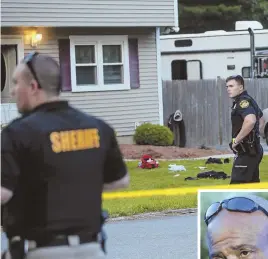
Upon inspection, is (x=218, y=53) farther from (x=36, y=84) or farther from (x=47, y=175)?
(x=47, y=175)

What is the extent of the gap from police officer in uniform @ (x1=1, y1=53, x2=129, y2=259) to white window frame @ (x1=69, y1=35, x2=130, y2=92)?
16.7m

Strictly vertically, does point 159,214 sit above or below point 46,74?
below

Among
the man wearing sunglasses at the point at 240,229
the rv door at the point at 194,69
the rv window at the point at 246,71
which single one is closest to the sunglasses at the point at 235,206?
the man wearing sunglasses at the point at 240,229

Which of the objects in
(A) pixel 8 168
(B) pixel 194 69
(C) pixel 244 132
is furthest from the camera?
(B) pixel 194 69

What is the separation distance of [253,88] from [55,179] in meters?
20.3

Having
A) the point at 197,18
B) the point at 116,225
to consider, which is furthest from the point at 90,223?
the point at 197,18

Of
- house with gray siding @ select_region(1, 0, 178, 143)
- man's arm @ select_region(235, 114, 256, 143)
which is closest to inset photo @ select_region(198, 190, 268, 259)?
man's arm @ select_region(235, 114, 256, 143)

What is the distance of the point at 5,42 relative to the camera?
64.5 ft

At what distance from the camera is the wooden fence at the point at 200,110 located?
23141 millimetres

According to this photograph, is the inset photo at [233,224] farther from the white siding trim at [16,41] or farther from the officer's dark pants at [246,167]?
the white siding trim at [16,41]

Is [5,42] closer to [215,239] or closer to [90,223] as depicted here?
[215,239]

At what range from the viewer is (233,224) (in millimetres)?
5633

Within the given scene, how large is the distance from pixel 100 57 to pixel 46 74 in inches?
677

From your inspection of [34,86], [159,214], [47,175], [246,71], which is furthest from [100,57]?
[47,175]
